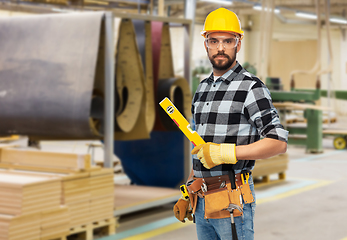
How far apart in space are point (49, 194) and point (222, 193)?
2.56m

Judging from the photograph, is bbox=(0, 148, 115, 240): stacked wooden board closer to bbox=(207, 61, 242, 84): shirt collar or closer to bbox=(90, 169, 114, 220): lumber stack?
bbox=(90, 169, 114, 220): lumber stack

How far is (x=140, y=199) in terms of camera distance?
5461mm

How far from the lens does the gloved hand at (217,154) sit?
1.80 m

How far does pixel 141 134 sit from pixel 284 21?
2047 centimetres

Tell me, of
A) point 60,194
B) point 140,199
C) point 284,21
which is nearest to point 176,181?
point 140,199

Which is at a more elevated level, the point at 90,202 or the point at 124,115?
the point at 124,115

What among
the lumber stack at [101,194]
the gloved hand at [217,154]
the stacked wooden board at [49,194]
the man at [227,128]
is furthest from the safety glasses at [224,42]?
the lumber stack at [101,194]

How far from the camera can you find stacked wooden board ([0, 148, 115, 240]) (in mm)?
3881

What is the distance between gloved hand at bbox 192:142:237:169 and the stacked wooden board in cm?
245

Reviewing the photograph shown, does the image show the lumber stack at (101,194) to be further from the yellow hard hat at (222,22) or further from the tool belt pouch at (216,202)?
the yellow hard hat at (222,22)

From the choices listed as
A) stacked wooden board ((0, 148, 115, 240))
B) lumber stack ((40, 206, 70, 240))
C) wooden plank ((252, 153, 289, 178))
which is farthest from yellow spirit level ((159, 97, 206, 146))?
wooden plank ((252, 153, 289, 178))

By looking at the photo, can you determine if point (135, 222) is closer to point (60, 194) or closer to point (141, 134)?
point (141, 134)

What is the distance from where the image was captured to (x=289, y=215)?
19.1 ft

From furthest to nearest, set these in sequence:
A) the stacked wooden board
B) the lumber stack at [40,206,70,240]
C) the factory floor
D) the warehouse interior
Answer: the factory floor < the warehouse interior < the lumber stack at [40,206,70,240] < the stacked wooden board
